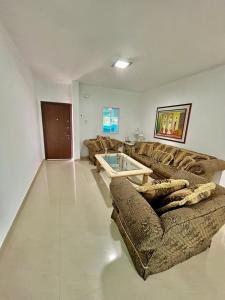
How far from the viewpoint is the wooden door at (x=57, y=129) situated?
4270mm

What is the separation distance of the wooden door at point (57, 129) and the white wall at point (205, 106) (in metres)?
3.29

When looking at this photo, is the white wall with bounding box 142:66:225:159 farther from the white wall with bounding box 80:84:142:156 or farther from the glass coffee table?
the white wall with bounding box 80:84:142:156

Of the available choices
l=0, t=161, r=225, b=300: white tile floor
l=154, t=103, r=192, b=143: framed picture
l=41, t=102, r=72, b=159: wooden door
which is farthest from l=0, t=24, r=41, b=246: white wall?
l=154, t=103, r=192, b=143: framed picture

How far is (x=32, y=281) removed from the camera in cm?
116

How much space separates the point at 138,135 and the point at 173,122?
66.6 inches

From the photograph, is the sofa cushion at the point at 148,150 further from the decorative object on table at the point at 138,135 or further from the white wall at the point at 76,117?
the white wall at the point at 76,117

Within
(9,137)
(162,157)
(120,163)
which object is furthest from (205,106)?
(9,137)

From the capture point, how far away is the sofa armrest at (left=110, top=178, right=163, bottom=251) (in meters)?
0.96

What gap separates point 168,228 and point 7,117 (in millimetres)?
2197

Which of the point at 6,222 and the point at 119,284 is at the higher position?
the point at 6,222

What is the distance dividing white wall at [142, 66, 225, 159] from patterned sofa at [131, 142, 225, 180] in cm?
27

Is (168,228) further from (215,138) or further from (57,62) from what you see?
(57,62)

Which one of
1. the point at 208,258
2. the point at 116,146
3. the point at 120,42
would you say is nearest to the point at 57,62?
the point at 120,42

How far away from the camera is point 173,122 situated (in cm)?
371
